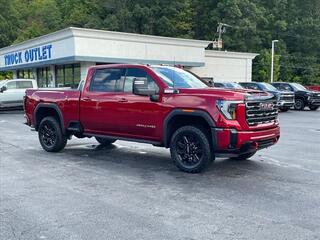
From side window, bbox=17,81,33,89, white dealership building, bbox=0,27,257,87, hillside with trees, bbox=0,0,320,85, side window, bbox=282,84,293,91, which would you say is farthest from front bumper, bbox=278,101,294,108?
hillside with trees, bbox=0,0,320,85

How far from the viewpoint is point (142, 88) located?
8188mm

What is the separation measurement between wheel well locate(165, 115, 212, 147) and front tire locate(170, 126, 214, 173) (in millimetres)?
102

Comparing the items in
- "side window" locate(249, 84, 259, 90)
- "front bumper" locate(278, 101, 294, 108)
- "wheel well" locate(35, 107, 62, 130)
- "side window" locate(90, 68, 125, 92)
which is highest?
"side window" locate(90, 68, 125, 92)

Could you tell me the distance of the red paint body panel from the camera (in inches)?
290

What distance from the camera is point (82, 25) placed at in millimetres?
57969

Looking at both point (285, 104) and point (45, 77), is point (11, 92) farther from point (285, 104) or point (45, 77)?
point (285, 104)

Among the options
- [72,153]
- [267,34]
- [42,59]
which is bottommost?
[72,153]

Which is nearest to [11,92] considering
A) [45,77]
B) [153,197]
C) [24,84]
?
[24,84]

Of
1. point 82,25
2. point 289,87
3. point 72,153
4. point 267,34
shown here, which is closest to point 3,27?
point 82,25

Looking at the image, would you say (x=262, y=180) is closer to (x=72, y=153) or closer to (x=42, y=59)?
(x=72, y=153)

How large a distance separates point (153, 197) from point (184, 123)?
6.97 feet

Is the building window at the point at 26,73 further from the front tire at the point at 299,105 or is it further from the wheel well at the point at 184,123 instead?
the wheel well at the point at 184,123

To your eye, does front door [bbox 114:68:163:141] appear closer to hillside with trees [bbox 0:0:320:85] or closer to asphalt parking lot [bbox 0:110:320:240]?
asphalt parking lot [bbox 0:110:320:240]

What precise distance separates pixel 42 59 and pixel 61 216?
26118 mm
